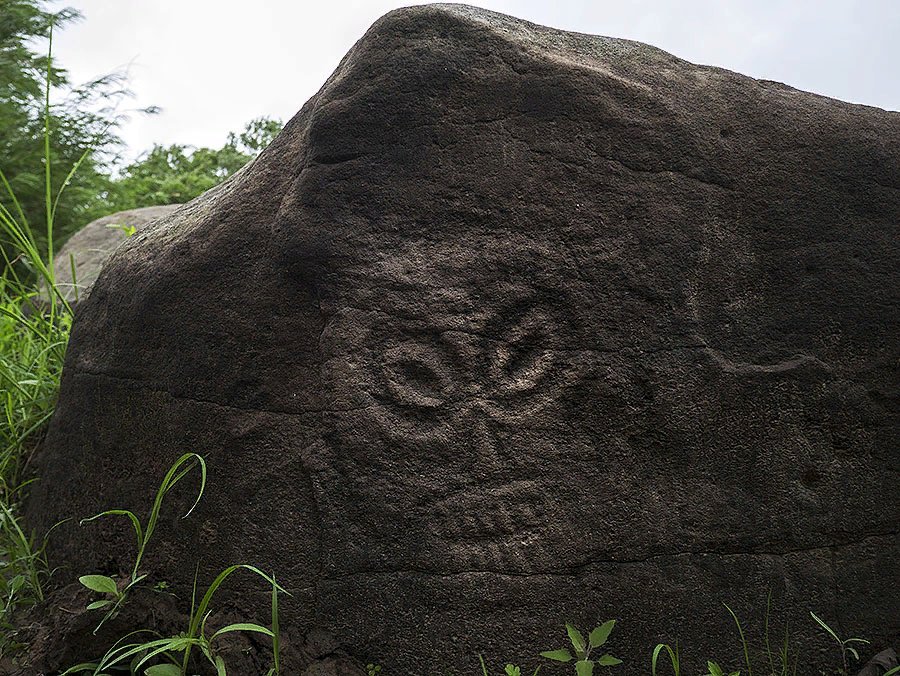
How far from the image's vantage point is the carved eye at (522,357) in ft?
6.19

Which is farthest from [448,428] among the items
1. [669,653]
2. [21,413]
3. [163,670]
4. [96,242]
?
[96,242]

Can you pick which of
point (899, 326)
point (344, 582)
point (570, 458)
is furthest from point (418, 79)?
point (899, 326)

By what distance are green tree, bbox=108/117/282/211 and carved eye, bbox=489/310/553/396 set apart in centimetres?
578

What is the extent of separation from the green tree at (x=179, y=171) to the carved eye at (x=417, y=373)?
577cm

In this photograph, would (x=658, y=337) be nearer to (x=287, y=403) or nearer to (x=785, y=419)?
(x=785, y=419)

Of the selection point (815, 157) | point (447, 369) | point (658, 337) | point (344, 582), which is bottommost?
point (344, 582)

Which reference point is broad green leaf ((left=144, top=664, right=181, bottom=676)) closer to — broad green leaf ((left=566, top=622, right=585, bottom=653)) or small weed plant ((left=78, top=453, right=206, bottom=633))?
small weed plant ((left=78, top=453, right=206, bottom=633))

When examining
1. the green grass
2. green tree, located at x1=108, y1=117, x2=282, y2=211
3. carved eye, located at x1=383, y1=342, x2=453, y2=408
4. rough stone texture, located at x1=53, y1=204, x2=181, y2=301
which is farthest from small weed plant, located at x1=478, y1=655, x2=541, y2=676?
green tree, located at x1=108, y1=117, x2=282, y2=211

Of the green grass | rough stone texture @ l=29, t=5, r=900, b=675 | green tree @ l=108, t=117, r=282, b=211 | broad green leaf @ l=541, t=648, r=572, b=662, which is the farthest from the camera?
green tree @ l=108, t=117, r=282, b=211

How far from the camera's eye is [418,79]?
1931mm

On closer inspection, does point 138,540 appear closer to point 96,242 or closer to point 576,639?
point 576,639

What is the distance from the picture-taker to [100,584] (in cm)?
192

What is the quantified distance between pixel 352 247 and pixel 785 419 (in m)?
1.03

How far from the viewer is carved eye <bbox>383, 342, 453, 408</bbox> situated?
1860mm
